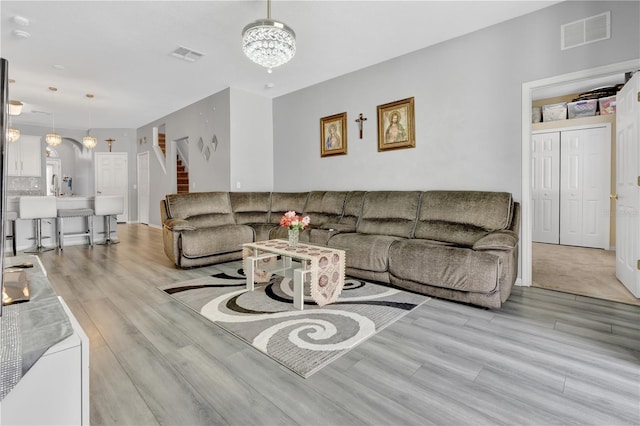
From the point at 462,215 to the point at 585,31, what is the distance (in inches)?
77.5

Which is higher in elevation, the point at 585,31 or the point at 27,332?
the point at 585,31

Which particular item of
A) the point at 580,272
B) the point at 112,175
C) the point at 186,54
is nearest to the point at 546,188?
the point at 580,272

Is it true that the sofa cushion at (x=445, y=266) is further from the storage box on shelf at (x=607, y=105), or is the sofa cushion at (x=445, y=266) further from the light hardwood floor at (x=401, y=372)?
the storage box on shelf at (x=607, y=105)

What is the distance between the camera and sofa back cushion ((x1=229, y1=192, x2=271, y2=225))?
518 cm

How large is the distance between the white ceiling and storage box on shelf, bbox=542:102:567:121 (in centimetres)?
332

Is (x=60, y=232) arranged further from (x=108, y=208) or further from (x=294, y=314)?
(x=294, y=314)

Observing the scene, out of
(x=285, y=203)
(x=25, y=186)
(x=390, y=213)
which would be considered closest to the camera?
(x=390, y=213)

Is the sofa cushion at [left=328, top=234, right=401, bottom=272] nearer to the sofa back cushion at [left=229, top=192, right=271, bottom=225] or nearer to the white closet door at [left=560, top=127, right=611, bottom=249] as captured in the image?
the sofa back cushion at [left=229, top=192, right=271, bottom=225]

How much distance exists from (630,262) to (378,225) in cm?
245

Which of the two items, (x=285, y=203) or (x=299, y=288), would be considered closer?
(x=299, y=288)

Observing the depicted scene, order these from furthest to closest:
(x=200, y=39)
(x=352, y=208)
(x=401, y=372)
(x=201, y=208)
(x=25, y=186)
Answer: (x=25, y=186)
(x=201, y=208)
(x=352, y=208)
(x=200, y=39)
(x=401, y=372)

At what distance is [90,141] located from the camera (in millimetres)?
7270

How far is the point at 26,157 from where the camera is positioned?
8.01 metres

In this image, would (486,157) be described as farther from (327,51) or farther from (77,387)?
(77,387)
